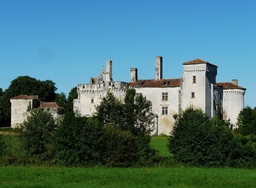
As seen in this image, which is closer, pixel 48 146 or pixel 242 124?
pixel 48 146

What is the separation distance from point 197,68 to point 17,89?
3853 centimetres

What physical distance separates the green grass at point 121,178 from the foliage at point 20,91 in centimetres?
5865

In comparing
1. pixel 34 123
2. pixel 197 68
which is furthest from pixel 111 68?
pixel 34 123

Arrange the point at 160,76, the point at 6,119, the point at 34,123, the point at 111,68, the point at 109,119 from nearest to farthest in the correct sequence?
the point at 34,123 < the point at 109,119 < the point at 160,76 < the point at 111,68 < the point at 6,119

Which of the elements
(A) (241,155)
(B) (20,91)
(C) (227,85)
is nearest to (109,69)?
(C) (227,85)

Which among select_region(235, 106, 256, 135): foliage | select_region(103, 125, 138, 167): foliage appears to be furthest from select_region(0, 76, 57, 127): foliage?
select_region(103, 125, 138, 167): foliage

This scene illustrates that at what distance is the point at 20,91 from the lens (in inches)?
3351

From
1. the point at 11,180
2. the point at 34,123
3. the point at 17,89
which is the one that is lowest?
the point at 11,180

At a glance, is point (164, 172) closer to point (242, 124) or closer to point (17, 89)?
point (242, 124)

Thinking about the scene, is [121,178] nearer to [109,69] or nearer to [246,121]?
[246,121]

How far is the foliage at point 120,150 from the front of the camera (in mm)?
28359

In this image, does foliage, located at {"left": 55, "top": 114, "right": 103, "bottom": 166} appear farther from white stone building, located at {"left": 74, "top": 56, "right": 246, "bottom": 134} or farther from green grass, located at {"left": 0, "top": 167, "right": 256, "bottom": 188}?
white stone building, located at {"left": 74, "top": 56, "right": 246, "bottom": 134}

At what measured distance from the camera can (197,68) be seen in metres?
57.0

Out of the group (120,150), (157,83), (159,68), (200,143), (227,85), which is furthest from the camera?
(159,68)
